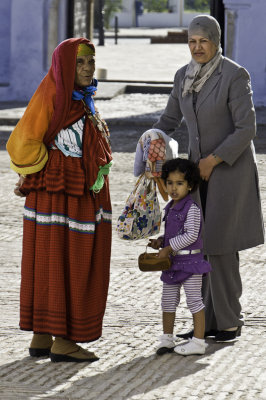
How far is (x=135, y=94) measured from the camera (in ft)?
66.9

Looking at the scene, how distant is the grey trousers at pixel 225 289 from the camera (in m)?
5.43

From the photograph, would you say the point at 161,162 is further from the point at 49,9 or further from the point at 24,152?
the point at 49,9

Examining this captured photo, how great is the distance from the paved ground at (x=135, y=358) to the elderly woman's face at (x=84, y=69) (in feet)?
4.71

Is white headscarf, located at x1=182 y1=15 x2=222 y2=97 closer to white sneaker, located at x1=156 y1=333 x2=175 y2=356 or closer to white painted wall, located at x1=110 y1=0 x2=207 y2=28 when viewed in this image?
white sneaker, located at x1=156 y1=333 x2=175 y2=356

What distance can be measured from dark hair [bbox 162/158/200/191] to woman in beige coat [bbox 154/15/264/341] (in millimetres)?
188

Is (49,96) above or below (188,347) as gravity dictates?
above

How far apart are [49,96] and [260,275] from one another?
250cm

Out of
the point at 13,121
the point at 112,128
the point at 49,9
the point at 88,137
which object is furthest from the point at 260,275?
the point at 49,9

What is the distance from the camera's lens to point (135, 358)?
5.18 m

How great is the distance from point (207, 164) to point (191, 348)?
0.97 m

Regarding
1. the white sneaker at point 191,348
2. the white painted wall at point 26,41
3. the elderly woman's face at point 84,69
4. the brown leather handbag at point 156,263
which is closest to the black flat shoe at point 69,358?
the white sneaker at point 191,348

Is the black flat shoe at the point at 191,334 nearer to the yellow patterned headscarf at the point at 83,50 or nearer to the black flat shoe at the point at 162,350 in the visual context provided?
the black flat shoe at the point at 162,350

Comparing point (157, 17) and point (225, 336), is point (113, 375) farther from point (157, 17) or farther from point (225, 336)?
point (157, 17)

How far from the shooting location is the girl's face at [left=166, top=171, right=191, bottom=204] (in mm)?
5113
